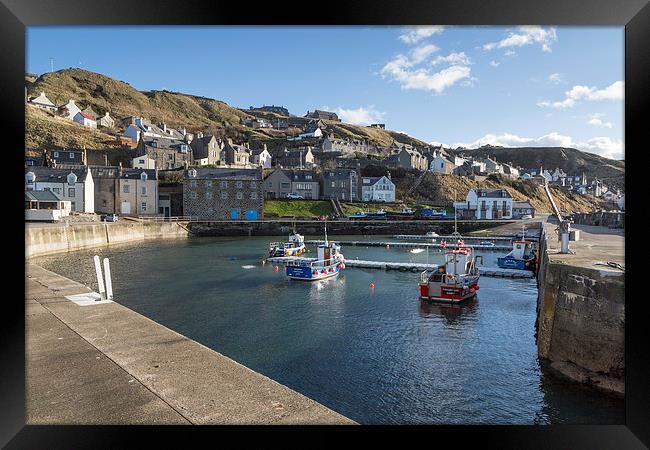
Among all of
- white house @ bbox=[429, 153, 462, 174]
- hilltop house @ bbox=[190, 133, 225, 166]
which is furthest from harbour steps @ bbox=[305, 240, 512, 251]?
white house @ bbox=[429, 153, 462, 174]

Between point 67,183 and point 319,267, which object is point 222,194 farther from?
point 319,267

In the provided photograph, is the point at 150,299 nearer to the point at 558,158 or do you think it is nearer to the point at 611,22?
the point at 611,22

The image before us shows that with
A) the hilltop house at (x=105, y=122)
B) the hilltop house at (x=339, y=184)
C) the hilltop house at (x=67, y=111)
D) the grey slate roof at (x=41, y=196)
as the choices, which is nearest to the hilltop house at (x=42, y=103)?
the hilltop house at (x=67, y=111)

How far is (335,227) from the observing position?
4806 cm

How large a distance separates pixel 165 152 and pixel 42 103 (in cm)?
3556

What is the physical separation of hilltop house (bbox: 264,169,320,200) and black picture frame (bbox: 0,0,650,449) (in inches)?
2122

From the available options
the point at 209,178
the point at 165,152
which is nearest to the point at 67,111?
the point at 165,152

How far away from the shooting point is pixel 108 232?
35.0m

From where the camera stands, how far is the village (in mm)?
41906

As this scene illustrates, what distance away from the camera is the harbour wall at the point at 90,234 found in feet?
88.7

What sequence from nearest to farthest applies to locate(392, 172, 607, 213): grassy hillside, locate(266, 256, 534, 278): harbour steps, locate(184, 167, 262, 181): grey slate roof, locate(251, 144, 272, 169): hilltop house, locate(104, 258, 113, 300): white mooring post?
locate(104, 258, 113, 300): white mooring post → locate(266, 256, 534, 278): harbour steps → locate(184, 167, 262, 181): grey slate roof → locate(392, 172, 607, 213): grassy hillside → locate(251, 144, 272, 169): hilltop house

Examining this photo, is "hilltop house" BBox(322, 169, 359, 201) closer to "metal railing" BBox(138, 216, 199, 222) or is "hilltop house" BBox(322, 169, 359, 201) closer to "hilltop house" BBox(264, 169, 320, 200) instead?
"hilltop house" BBox(264, 169, 320, 200)
